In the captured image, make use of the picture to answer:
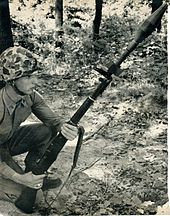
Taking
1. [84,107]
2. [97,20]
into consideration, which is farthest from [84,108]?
[97,20]

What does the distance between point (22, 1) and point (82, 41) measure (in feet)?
1.75

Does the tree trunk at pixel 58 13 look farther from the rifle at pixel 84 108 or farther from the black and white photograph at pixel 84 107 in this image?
the rifle at pixel 84 108

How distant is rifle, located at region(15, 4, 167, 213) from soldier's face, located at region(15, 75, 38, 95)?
0.35 metres

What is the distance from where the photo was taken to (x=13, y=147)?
14.3ft

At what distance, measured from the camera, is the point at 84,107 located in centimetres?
440

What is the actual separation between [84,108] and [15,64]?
60 centimetres

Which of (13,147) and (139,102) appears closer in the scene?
(13,147)

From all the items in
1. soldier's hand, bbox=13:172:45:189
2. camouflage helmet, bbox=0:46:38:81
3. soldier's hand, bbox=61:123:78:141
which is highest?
camouflage helmet, bbox=0:46:38:81

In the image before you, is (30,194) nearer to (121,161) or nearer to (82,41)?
(121,161)

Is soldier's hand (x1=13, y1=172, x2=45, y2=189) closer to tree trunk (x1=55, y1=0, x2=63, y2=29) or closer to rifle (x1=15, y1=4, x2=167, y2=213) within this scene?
rifle (x1=15, y1=4, x2=167, y2=213)

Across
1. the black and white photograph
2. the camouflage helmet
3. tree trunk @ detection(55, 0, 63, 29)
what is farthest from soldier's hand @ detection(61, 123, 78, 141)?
tree trunk @ detection(55, 0, 63, 29)

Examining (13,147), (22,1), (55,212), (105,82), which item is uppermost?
(22,1)

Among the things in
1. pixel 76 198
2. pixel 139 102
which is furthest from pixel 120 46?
pixel 76 198

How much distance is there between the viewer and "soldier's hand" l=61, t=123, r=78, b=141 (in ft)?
14.2
